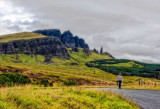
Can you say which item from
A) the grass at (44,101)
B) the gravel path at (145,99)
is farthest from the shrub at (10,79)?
the grass at (44,101)

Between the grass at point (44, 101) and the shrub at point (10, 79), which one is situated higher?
the grass at point (44, 101)

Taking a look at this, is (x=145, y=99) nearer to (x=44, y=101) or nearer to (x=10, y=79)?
(x=44, y=101)

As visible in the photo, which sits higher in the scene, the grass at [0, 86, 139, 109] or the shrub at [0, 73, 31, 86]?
the grass at [0, 86, 139, 109]

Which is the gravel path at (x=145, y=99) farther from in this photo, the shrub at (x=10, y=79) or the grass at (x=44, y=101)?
the shrub at (x=10, y=79)

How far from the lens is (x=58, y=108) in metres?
11.8

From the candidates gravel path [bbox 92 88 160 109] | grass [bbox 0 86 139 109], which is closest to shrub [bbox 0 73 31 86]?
gravel path [bbox 92 88 160 109]

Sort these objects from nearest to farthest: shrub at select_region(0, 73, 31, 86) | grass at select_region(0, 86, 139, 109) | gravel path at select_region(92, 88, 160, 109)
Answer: grass at select_region(0, 86, 139, 109) → gravel path at select_region(92, 88, 160, 109) → shrub at select_region(0, 73, 31, 86)

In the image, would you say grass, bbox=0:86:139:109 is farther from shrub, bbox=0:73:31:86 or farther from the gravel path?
shrub, bbox=0:73:31:86

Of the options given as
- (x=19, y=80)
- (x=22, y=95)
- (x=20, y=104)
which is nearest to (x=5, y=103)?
(x=20, y=104)

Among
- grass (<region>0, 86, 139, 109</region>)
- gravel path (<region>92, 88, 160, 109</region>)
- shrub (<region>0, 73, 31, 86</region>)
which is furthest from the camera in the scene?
shrub (<region>0, 73, 31, 86</region>)

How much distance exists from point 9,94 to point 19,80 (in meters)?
31.8

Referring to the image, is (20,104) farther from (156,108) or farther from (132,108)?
(156,108)

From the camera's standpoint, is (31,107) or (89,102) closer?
(31,107)

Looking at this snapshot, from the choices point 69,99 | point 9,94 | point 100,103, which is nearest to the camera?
point 9,94
